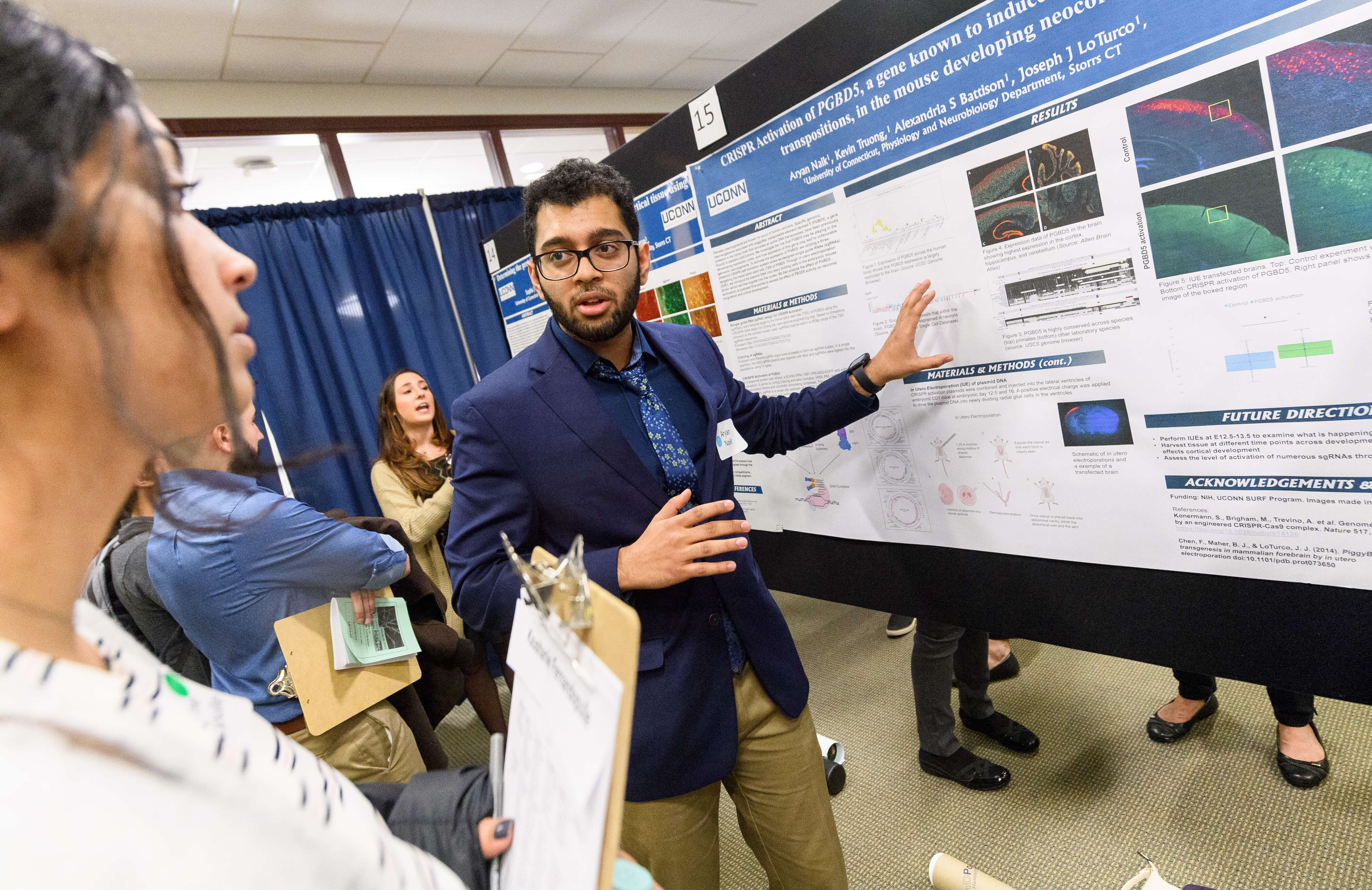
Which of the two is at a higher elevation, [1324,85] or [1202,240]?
[1324,85]

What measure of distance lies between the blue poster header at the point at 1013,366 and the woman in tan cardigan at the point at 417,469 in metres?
1.99

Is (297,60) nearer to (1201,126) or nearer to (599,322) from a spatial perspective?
(599,322)

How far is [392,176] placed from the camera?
15.6ft

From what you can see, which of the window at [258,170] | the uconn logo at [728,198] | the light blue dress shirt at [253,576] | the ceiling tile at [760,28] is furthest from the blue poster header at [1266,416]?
the window at [258,170]

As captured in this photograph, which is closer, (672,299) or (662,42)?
(672,299)

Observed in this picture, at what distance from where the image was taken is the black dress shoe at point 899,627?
314 cm

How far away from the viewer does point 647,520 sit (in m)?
1.27

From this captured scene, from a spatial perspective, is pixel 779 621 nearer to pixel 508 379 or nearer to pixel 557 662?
pixel 508 379

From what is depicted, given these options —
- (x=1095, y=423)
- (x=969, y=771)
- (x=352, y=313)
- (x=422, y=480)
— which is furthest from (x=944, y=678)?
(x=352, y=313)

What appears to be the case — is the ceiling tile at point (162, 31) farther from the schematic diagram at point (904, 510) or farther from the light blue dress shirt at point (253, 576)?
the schematic diagram at point (904, 510)

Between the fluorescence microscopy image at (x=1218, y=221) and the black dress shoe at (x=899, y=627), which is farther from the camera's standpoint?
the black dress shoe at (x=899, y=627)

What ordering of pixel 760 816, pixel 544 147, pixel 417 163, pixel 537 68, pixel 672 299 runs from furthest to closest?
pixel 544 147 < pixel 417 163 < pixel 537 68 < pixel 672 299 < pixel 760 816

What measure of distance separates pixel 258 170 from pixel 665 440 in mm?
4135

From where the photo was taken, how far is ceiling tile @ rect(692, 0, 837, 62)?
4.54m
